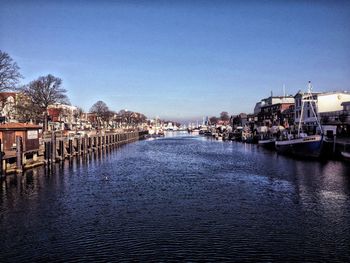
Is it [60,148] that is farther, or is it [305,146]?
[305,146]

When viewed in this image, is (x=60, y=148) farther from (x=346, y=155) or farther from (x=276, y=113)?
(x=276, y=113)

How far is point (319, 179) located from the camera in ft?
111

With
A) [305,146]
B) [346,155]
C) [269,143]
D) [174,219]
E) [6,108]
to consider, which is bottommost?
[174,219]

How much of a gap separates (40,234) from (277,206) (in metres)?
13.6

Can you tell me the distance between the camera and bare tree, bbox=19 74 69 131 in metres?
84.0

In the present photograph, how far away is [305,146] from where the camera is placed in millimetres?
57344

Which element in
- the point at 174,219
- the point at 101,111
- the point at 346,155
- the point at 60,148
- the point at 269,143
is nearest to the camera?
the point at 174,219

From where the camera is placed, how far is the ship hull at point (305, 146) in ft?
181

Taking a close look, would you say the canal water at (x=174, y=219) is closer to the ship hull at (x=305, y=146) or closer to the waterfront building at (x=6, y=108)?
the ship hull at (x=305, y=146)

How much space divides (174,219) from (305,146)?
42.4 metres

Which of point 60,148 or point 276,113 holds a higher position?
point 276,113

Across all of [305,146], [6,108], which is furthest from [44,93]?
[305,146]

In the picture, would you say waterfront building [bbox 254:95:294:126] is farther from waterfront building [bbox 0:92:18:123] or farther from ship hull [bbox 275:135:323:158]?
waterfront building [bbox 0:92:18:123]

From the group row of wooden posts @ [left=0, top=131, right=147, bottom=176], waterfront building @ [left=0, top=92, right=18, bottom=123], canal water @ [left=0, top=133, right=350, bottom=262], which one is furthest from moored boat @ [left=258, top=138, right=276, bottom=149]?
waterfront building @ [left=0, top=92, right=18, bottom=123]
